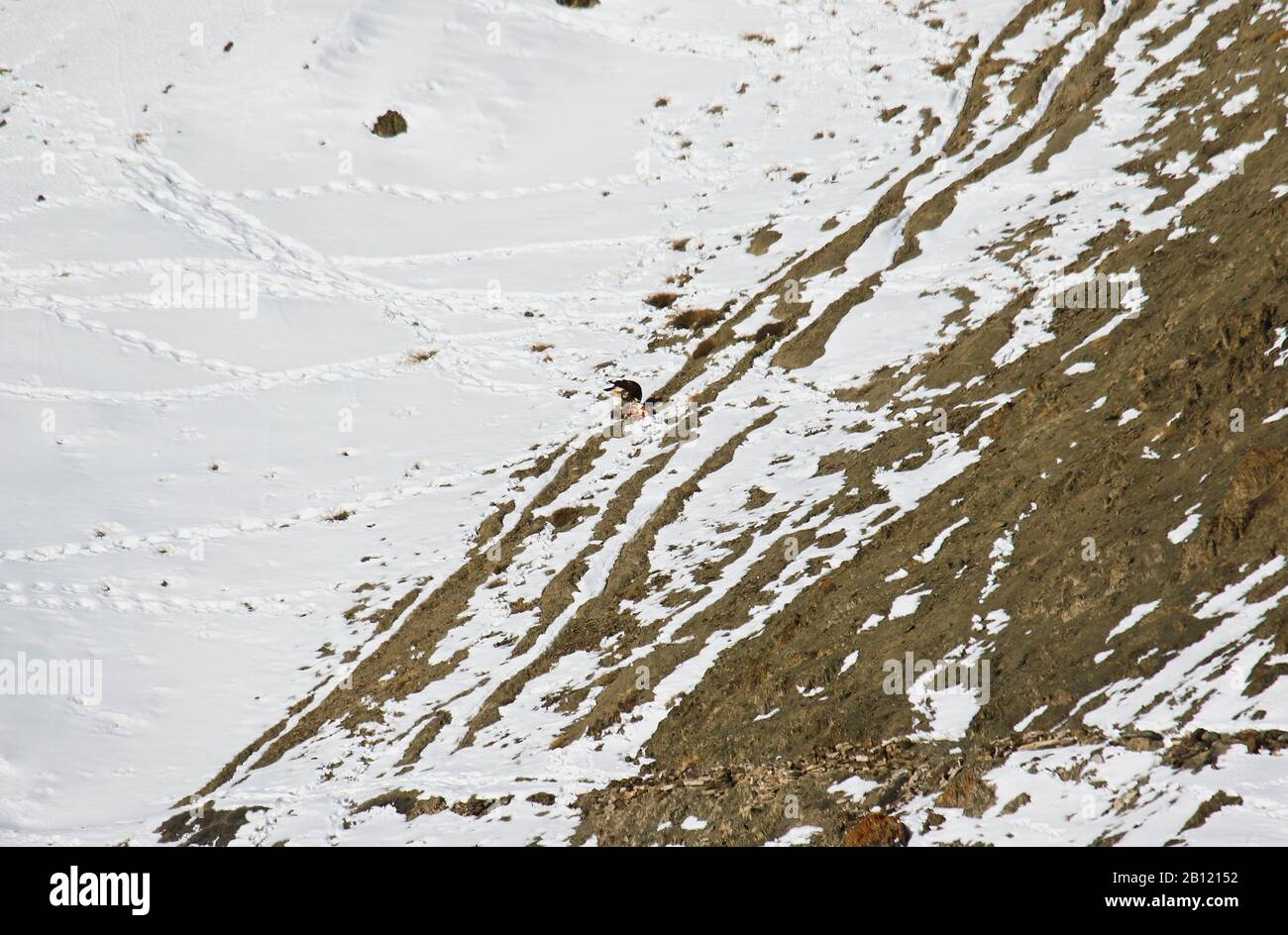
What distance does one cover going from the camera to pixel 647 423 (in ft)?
100

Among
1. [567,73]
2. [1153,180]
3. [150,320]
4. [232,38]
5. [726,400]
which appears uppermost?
A: [232,38]

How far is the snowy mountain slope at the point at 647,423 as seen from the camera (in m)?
15.1

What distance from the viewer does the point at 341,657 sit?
87.2 ft

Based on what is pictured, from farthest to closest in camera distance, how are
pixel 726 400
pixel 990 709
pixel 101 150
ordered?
pixel 101 150
pixel 726 400
pixel 990 709

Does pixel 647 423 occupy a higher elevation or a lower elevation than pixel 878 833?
higher

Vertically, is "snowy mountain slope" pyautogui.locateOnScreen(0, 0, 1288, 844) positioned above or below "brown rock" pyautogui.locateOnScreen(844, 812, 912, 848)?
above

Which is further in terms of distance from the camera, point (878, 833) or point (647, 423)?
point (647, 423)

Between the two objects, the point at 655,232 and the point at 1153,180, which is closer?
the point at 1153,180

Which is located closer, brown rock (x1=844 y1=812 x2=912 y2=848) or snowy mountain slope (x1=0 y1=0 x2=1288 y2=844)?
brown rock (x1=844 y1=812 x2=912 y2=848)

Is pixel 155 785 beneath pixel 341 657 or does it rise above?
beneath

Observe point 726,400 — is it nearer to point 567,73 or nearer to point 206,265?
point 206,265

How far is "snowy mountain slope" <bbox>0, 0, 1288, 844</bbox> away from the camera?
49.5 feet

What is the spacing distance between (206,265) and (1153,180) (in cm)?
3250

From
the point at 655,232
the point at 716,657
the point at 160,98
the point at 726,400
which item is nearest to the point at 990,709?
the point at 716,657
